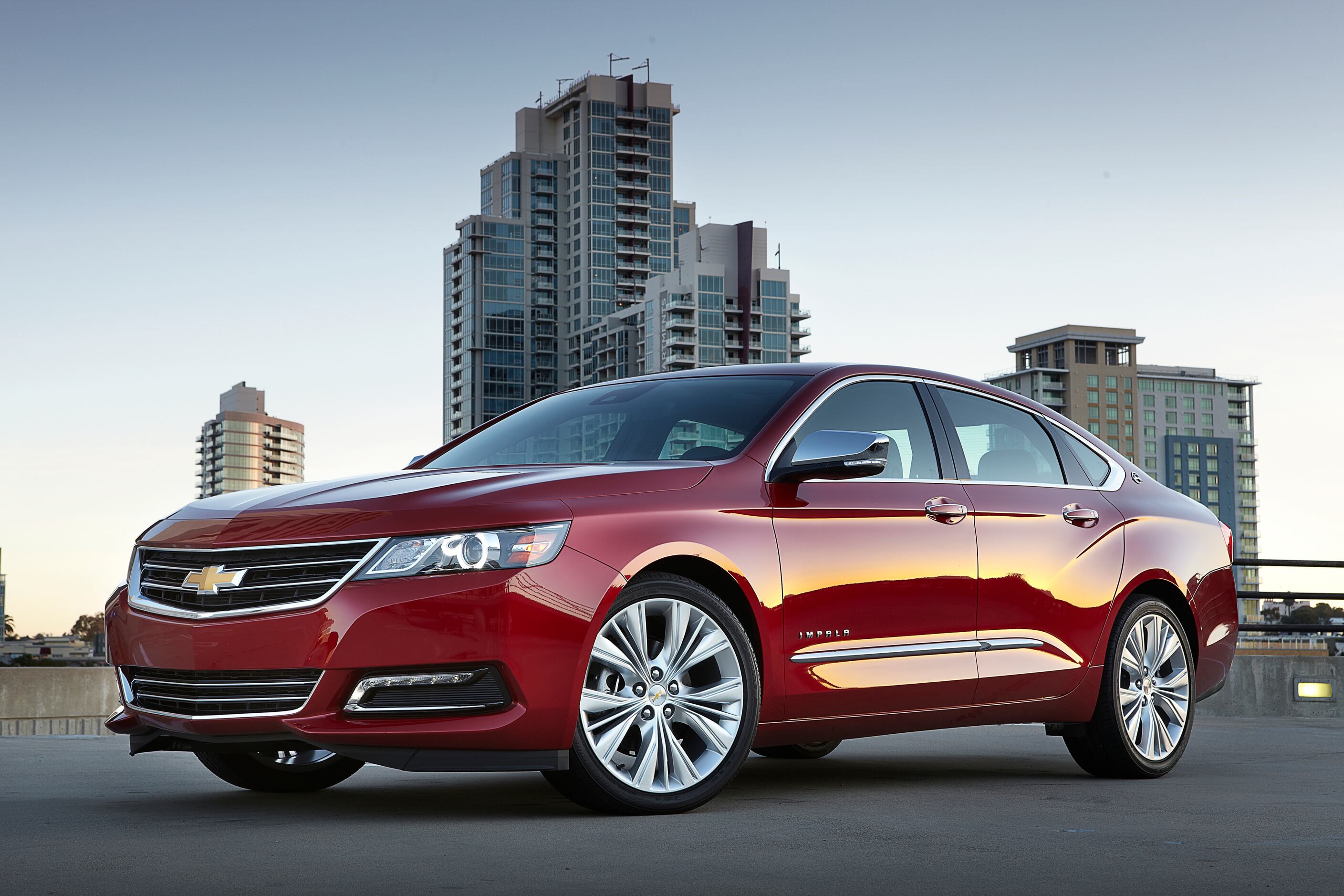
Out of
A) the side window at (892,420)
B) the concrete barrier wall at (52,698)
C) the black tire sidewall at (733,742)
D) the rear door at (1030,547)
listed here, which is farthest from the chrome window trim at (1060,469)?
the concrete barrier wall at (52,698)

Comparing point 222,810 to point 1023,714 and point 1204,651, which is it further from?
point 1204,651

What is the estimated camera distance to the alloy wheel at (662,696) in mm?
5109

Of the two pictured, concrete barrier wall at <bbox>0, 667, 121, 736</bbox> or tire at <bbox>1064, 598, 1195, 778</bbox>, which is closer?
tire at <bbox>1064, 598, 1195, 778</bbox>

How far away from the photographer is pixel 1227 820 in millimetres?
5445

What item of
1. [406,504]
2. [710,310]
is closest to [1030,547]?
[406,504]

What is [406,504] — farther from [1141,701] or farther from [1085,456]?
[1141,701]

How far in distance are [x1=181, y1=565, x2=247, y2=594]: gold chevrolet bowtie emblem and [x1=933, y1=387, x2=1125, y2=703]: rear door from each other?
9.57ft

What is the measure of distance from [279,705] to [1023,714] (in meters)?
3.23

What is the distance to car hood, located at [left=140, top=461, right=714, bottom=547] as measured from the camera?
4.92 metres

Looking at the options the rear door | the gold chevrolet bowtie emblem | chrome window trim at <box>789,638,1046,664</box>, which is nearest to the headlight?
the gold chevrolet bowtie emblem

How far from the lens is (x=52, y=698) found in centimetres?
1630

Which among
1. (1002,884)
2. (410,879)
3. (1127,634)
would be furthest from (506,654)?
(1127,634)

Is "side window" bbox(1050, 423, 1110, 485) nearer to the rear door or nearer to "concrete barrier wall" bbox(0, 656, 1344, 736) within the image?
the rear door

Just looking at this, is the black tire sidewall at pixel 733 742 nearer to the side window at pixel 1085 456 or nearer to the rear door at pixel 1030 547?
the rear door at pixel 1030 547
